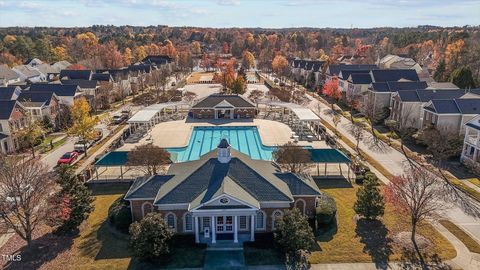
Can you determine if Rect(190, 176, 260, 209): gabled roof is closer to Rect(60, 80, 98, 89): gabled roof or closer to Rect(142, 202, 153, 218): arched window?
Rect(142, 202, 153, 218): arched window

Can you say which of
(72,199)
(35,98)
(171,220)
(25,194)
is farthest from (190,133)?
(25,194)

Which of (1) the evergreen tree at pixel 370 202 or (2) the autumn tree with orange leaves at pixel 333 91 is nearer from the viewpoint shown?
(1) the evergreen tree at pixel 370 202

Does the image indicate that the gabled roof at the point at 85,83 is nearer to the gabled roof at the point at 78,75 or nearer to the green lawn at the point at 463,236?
the gabled roof at the point at 78,75

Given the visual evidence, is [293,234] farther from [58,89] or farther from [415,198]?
[58,89]

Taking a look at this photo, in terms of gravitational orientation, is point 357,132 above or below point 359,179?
above

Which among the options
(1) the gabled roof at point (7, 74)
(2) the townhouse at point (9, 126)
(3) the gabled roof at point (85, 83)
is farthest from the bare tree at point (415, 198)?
(1) the gabled roof at point (7, 74)

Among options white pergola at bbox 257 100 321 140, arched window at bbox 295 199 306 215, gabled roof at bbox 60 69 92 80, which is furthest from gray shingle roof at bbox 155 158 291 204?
gabled roof at bbox 60 69 92 80
